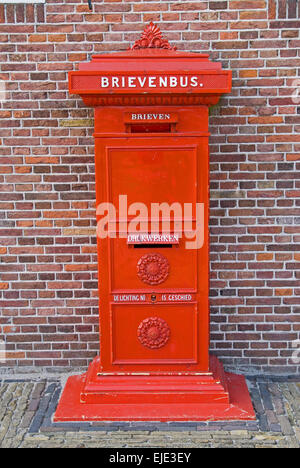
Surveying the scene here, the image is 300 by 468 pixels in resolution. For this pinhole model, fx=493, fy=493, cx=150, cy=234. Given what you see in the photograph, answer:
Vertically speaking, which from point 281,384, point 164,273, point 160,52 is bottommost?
point 281,384

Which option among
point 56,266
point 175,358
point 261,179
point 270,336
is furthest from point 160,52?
point 270,336

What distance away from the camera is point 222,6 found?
386 cm

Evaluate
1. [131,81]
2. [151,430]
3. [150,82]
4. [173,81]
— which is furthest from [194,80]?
[151,430]

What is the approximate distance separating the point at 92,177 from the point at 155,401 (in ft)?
5.96

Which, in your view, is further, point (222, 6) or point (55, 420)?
point (222, 6)

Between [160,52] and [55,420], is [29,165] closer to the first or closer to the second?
[160,52]

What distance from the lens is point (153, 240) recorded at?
3.41 m

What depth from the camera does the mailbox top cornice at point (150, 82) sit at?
3.18 meters

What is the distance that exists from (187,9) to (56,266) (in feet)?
7.62

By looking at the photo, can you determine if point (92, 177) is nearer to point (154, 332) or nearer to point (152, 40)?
point (152, 40)

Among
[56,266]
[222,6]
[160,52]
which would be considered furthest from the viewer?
[56,266]

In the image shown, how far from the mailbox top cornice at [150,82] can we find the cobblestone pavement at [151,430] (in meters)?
2.22

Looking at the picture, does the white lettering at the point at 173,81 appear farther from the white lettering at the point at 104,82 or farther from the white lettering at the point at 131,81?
the white lettering at the point at 104,82

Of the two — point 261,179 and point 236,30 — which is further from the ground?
point 236,30
